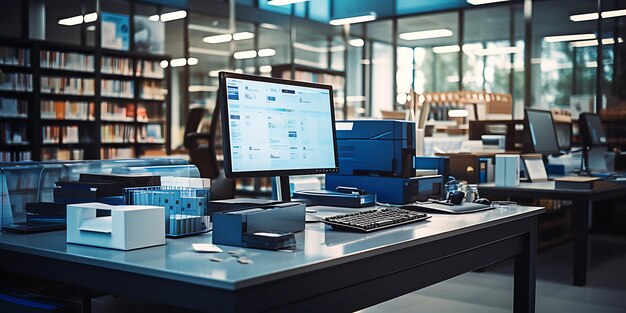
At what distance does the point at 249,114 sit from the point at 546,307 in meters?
2.56

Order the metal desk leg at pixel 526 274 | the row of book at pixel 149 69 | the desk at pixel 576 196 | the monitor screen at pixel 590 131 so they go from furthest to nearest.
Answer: the row of book at pixel 149 69 → the monitor screen at pixel 590 131 → the desk at pixel 576 196 → the metal desk leg at pixel 526 274

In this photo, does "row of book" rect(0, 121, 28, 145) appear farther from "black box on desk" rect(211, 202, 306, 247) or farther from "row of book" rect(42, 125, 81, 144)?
"black box on desk" rect(211, 202, 306, 247)

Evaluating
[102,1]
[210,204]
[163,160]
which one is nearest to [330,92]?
[210,204]

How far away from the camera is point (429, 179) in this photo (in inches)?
117

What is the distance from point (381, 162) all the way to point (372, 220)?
87 centimetres

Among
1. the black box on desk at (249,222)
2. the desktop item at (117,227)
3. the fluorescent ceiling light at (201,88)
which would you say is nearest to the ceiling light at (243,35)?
the fluorescent ceiling light at (201,88)

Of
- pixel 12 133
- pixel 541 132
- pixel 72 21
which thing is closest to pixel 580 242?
pixel 541 132

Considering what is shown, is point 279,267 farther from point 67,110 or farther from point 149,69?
point 149,69

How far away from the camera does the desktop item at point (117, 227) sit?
1.62 metres

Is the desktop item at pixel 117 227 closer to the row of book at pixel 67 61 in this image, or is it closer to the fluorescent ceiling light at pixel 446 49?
the row of book at pixel 67 61

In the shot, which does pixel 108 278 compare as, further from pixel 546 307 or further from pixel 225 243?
pixel 546 307

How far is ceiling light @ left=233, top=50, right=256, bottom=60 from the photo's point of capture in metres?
11.5

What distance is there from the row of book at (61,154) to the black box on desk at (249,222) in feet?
21.4

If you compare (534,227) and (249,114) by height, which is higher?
(249,114)
